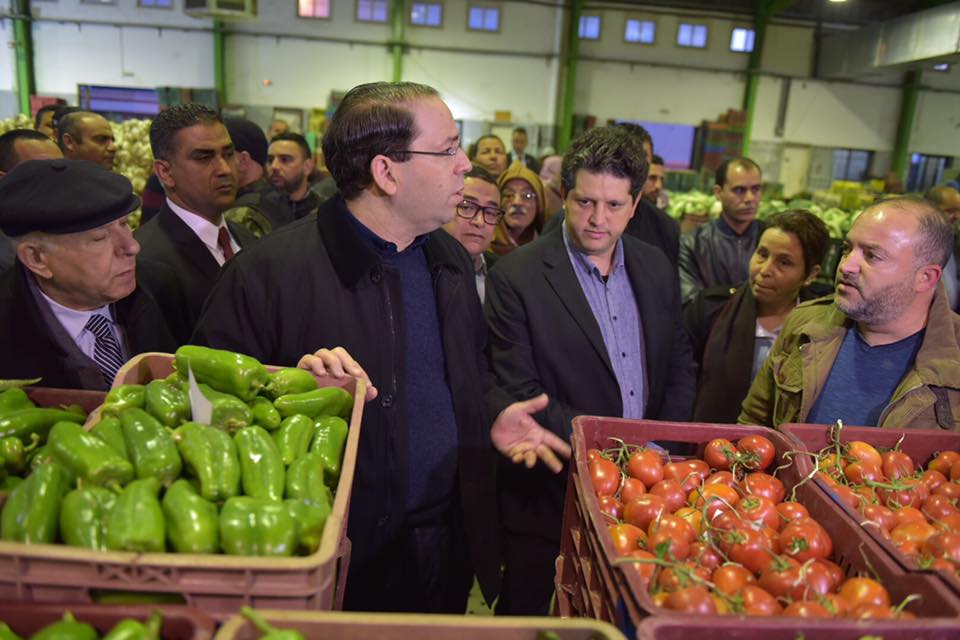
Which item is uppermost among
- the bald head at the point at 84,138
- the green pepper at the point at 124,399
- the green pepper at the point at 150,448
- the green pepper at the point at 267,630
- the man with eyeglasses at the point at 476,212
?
the bald head at the point at 84,138

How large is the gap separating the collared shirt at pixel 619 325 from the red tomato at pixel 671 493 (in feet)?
2.74

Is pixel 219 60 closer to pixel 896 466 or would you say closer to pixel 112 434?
pixel 112 434

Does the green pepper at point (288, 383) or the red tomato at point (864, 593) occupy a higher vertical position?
the green pepper at point (288, 383)

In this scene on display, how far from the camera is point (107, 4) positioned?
1303 cm

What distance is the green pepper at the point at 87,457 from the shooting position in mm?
1228

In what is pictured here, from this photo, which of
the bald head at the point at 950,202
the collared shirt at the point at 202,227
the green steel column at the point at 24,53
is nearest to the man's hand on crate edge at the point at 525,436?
the collared shirt at the point at 202,227

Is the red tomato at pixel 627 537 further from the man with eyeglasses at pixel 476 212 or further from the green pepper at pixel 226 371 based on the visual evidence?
the man with eyeglasses at pixel 476 212

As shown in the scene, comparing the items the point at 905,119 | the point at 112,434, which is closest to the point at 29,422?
the point at 112,434

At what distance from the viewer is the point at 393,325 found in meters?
1.93

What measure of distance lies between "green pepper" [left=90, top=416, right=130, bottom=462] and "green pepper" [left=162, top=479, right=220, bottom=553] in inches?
6.8

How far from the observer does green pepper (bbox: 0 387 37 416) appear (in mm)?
1537

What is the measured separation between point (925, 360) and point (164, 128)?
323 cm

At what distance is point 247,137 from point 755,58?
42.2 feet

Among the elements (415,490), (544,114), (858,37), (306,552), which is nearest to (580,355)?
(415,490)
